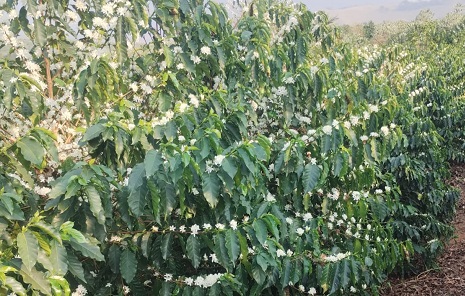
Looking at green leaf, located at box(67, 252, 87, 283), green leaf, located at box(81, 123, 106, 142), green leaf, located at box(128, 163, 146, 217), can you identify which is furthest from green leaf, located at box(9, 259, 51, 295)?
green leaf, located at box(81, 123, 106, 142)

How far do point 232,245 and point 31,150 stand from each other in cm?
110

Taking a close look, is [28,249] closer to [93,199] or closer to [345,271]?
[93,199]

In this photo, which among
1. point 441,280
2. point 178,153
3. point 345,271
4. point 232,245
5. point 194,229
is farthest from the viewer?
point 441,280

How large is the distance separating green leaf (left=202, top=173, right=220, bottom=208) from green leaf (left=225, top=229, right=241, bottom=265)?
0.76 feet

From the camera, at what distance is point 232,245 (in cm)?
236

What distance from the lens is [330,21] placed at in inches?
176

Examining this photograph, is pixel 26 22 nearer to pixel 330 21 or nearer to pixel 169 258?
pixel 169 258

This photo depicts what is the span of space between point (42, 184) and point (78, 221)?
100 centimetres

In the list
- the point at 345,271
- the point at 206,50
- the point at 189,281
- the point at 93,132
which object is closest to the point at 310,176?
the point at 345,271

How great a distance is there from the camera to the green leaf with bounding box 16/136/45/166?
205cm

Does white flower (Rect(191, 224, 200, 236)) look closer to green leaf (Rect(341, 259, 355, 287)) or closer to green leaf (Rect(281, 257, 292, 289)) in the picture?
green leaf (Rect(281, 257, 292, 289))

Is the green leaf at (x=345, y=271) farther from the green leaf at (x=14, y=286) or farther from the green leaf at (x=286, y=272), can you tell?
the green leaf at (x=14, y=286)

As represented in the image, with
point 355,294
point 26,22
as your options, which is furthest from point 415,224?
point 26,22

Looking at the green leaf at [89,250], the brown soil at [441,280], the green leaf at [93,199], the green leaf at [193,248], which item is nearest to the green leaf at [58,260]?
the green leaf at [89,250]
